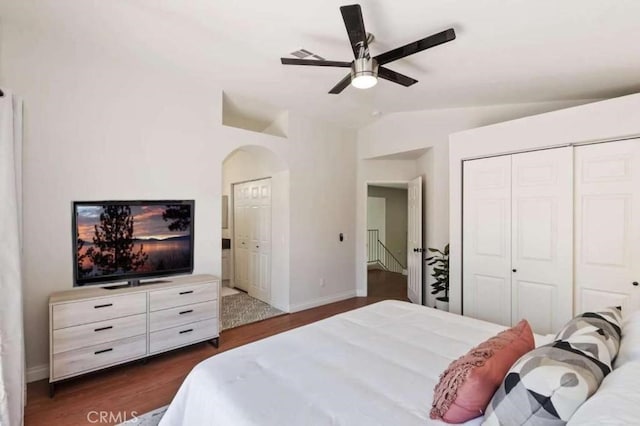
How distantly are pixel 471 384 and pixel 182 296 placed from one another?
2.72 metres

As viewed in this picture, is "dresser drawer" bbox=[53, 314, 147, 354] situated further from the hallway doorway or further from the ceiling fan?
the hallway doorway

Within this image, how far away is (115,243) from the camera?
299 centimetres

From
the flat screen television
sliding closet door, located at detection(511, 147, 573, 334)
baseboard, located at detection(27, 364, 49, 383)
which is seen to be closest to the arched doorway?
the flat screen television

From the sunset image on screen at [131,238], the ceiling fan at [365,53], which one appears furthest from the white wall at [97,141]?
the ceiling fan at [365,53]

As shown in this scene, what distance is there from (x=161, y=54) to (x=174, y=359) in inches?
115

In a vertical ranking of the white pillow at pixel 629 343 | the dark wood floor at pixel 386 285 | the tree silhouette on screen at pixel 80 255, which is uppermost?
the tree silhouette on screen at pixel 80 255

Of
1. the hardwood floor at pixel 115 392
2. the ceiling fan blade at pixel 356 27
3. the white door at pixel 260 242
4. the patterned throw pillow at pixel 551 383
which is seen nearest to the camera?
the patterned throw pillow at pixel 551 383

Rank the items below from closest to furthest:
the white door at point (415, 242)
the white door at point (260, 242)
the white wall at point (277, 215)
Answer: the white wall at point (277, 215)
the white door at point (415, 242)
the white door at point (260, 242)

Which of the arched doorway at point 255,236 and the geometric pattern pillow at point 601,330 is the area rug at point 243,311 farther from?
the geometric pattern pillow at point 601,330

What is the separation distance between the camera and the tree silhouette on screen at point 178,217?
332 centimetres

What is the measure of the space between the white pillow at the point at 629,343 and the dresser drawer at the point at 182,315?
3101 millimetres

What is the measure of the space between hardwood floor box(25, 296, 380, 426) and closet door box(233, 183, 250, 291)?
89.8 inches

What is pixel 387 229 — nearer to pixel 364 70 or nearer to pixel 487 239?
pixel 487 239

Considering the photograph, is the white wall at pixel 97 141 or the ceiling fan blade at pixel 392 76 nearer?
the ceiling fan blade at pixel 392 76
